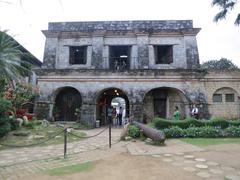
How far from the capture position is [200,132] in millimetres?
12430

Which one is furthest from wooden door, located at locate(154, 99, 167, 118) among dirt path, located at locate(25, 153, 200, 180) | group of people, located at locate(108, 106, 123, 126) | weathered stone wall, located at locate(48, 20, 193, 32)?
dirt path, located at locate(25, 153, 200, 180)

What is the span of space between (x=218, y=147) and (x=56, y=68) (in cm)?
1447

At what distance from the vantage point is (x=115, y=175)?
6117 mm

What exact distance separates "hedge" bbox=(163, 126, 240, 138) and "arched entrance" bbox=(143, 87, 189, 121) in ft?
23.7

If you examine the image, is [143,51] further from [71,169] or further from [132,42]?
[71,169]

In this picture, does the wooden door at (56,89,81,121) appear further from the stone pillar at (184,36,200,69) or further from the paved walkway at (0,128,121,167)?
the paved walkway at (0,128,121,167)

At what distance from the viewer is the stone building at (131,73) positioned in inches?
737

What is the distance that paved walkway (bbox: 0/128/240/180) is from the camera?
6.35 metres

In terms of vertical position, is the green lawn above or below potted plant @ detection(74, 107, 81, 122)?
below

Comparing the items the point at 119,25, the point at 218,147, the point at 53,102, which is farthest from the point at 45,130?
the point at 119,25

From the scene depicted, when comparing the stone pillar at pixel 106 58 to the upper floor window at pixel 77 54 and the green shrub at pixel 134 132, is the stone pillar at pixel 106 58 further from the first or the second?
the green shrub at pixel 134 132

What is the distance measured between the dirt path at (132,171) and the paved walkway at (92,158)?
31 cm

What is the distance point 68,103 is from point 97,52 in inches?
187

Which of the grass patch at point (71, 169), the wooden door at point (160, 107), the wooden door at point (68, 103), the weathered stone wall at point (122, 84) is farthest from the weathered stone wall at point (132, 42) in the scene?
the grass patch at point (71, 169)
